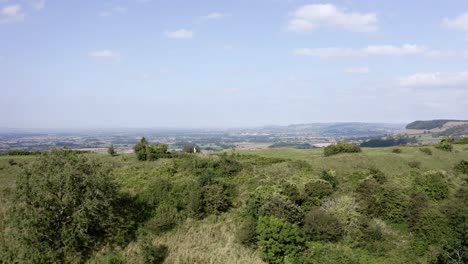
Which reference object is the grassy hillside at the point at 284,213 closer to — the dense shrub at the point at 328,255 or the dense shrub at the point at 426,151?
the dense shrub at the point at 328,255

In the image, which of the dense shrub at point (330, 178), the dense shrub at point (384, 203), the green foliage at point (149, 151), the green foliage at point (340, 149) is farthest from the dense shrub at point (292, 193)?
the green foliage at point (340, 149)

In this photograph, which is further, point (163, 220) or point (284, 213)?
point (163, 220)

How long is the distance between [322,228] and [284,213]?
1.94m

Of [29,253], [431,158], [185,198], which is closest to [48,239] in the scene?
[29,253]

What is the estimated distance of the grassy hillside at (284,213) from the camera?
1662cm

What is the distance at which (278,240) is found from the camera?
16.3 metres

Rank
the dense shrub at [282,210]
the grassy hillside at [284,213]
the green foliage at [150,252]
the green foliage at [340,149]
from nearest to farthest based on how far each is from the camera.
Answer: the green foliage at [150,252] < the grassy hillside at [284,213] < the dense shrub at [282,210] < the green foliage at [340,149]

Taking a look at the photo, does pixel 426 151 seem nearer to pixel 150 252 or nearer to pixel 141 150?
pixel 141 150

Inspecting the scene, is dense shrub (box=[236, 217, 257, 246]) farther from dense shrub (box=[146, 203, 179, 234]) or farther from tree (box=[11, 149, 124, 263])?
tree (box=[11, 149, 124, 263])

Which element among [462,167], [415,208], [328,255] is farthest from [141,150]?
[462,167]

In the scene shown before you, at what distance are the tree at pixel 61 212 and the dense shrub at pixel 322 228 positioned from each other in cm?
915

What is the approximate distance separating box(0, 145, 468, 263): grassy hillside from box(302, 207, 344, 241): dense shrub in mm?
52

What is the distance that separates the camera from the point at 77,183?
16266mm

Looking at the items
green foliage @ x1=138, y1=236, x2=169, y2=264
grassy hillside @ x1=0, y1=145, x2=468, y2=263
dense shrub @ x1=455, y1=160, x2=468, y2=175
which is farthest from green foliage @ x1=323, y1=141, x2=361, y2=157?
green foliage @ x1=138, y1=236, x2=169, y2=264
